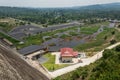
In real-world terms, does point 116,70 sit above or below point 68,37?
above

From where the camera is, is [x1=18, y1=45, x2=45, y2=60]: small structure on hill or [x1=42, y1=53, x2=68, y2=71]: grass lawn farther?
[x1=18, y1=45, x2=45, y2=60]: small structure on hill

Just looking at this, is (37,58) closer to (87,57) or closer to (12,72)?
(87,57)

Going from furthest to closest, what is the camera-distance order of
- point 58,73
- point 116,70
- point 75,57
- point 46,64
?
point 75,57 → point 46,64 → point 58,73 → point 116,70

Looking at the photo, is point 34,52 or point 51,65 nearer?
point 51,65

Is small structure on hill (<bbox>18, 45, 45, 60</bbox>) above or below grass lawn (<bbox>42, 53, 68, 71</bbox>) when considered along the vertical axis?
below

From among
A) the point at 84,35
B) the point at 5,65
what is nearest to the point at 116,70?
the point at 5,65

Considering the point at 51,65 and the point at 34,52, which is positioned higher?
the point at 51,65

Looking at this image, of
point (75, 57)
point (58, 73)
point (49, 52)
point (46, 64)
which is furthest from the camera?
point (49, 52)

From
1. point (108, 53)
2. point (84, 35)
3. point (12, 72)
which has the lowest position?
point (84, 35)

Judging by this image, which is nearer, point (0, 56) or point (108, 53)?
point (0, 56)

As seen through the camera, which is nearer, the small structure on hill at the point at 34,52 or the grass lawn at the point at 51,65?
the grass lawn at the point at 51,65

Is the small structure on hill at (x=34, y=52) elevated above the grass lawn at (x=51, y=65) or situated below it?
below
